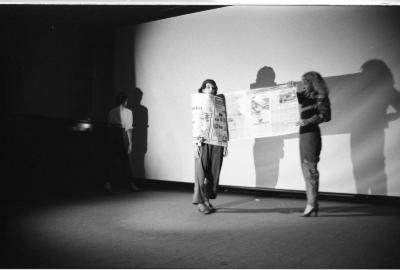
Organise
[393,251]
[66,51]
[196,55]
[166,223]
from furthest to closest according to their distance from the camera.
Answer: [66,51] → [196,55] → [166,223] → [393,251]

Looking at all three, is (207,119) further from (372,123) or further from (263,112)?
(372,123)

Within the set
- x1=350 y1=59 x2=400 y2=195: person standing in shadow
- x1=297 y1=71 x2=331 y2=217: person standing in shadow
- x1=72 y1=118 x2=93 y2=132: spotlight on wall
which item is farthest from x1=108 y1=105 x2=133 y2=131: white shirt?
x1=350 y1=59 x2=400 y2=195: person standing in shadow

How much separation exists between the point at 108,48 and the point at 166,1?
4.10m

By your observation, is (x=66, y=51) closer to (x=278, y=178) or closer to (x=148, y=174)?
(x=148, y=174)

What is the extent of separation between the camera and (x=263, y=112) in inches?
146

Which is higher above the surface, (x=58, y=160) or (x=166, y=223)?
(x=58, y=160)

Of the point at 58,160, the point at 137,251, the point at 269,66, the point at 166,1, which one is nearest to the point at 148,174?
the point at 58,160

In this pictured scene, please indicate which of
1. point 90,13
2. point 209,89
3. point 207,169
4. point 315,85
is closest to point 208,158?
point 207,169

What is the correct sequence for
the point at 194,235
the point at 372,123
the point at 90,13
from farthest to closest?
the point at 90,13, the point at 372,123, the point at 194,235

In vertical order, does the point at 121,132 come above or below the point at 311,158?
above

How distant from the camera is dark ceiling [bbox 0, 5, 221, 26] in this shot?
4.53 meters

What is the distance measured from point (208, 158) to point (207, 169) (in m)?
0.12

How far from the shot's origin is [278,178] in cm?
410

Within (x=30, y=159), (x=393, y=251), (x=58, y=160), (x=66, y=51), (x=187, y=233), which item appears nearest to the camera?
(x=393, y=251)
